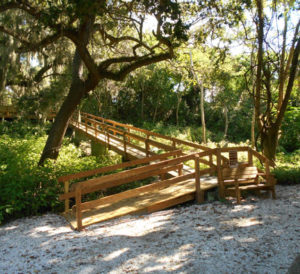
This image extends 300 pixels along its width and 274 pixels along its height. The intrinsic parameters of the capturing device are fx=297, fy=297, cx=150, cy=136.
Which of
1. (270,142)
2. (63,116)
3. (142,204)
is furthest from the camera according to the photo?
(63,116)

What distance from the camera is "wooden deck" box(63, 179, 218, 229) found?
630 cm

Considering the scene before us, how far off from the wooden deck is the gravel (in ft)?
0.47

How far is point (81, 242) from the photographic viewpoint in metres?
5.14

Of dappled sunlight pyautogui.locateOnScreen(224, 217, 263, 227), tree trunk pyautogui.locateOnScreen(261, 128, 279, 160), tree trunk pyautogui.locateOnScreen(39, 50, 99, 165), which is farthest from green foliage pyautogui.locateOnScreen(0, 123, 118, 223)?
tree trunk pyautogui.locateOnScreen(261, 128, 279, 160)

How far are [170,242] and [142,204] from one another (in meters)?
2.03

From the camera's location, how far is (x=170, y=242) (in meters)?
4.80

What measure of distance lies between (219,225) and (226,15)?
691 centimetres

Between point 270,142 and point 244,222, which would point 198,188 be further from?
point 270,142

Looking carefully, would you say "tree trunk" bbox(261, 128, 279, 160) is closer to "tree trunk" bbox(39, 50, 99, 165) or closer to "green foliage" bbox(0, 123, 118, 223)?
"green foliage" bbox(0, 123, 118, 223)

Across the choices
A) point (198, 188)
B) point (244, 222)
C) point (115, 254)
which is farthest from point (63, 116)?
point (244, 222)

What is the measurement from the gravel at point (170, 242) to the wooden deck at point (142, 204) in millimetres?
144

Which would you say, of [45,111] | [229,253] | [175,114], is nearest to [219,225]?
[229,253]

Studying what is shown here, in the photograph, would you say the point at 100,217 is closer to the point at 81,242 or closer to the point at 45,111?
the point at 81,242

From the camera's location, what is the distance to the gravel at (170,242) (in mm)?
4031
